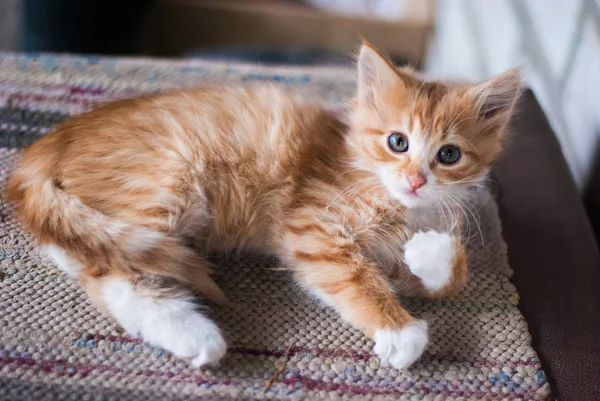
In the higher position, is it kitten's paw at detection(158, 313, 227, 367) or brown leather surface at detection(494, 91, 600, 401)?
brown leather surface at detection(494, 91, 600, 401)

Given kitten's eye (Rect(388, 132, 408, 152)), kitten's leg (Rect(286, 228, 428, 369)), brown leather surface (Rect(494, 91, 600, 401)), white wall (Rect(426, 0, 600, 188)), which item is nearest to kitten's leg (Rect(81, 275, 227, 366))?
kitten's leg (Rect(286, 228, 428, 369))

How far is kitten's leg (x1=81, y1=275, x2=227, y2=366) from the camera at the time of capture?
97 cm

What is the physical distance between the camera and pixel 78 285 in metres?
1.12

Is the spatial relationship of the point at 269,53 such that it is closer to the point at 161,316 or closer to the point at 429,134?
the point at 429,134

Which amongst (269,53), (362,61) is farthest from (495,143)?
(269,53)

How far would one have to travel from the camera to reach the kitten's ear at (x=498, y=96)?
4.06 ft

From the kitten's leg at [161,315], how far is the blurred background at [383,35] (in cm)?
110

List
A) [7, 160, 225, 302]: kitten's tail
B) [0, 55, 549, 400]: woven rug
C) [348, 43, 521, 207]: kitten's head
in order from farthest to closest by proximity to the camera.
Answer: [348, 43, 521, 207]: kitten's head → [7, 160, 225, 302]: kitten's tail → [0, 55, 549, 400]: woven rug

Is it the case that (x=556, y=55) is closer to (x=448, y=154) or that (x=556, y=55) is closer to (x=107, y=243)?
(x=448, y=154)

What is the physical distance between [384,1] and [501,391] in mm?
3049

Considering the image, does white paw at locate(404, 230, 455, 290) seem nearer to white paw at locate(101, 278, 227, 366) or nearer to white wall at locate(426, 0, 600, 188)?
white paw at locate(101, 278, 227, 366)

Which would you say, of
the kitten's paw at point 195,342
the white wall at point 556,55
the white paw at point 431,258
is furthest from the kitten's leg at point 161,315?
the white wall at point 556,55

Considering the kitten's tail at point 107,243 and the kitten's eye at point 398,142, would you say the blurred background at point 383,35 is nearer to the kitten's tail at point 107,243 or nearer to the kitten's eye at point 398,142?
the kitten's eye at point 398,142

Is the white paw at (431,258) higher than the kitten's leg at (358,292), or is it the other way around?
the white paw at (431,258)
